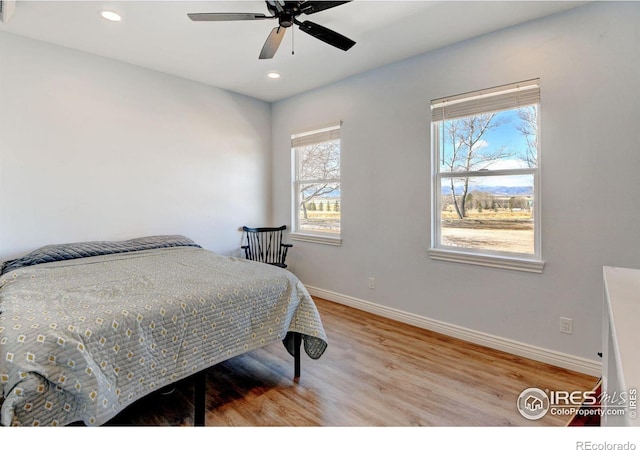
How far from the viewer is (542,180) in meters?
2.42

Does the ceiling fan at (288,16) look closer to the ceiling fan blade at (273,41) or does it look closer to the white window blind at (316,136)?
the ceiling fan blade at (273,41)

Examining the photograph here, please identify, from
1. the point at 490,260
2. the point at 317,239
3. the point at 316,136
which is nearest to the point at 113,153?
the point at 316,136

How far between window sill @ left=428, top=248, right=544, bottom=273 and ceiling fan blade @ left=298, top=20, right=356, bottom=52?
1.93m

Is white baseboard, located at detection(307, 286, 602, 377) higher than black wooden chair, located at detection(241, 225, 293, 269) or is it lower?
lower

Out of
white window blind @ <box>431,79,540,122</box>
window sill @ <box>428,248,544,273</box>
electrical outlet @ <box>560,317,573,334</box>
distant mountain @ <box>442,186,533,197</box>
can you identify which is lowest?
electrical outlet @ <box>560,317,573,334</box>

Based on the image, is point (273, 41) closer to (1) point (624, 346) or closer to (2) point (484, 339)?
(1) point (624, 346)

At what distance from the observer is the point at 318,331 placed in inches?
83.0

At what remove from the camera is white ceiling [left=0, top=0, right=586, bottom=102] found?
2.29 m

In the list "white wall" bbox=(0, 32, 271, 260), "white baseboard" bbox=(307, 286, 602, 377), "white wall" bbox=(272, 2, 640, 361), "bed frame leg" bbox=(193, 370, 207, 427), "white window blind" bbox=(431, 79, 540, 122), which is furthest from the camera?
"white wall" bbox=(0, 32, 271, 260)

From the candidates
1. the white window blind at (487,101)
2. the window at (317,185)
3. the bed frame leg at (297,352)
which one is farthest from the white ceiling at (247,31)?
the bed frame leg at (297,352)

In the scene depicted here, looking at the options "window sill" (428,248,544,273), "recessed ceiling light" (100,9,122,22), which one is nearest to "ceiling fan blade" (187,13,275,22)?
"recessed ceiling light" (100,9,122,22)

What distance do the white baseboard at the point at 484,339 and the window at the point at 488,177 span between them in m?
0.62

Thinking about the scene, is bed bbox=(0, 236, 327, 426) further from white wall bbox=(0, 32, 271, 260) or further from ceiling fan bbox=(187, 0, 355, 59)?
ceiling fan bbox=(187, 0, 355, 59)

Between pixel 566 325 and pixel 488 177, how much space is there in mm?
1275
